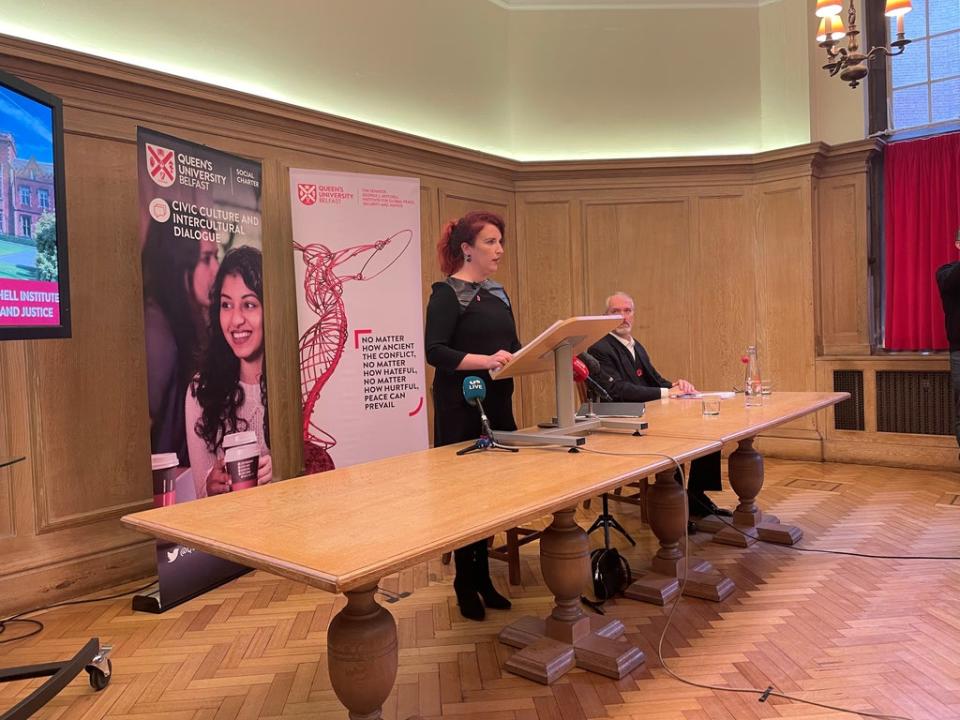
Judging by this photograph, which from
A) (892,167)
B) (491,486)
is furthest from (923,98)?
(491,486)

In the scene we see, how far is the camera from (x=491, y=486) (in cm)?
188

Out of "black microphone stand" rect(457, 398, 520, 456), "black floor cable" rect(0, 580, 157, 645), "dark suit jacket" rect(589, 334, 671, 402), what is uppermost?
"dark suit jacket" rect(589, 334, 671, 402)

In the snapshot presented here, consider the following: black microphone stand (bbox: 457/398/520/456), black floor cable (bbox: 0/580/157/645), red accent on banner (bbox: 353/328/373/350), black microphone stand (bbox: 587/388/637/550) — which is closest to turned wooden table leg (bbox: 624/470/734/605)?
black microphone stand (bbox: 587/388/637/550)

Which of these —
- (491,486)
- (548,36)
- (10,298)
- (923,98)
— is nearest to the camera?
(491,486)

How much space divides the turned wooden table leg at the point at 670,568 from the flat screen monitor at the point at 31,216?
2.45 m

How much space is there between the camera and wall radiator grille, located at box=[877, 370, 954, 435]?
207 inches

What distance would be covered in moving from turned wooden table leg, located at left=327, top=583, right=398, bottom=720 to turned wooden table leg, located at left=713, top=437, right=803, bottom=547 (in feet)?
8.51

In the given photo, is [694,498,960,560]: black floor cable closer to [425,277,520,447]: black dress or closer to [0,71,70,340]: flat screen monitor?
[425,277,520,447]: black dress

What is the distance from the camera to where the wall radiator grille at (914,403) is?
5250 millimetres

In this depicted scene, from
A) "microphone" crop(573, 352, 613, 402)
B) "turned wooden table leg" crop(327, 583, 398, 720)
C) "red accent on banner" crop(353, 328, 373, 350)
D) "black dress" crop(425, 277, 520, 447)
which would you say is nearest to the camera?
"turned wooden table leg" crop(327, 583, 398, 720)

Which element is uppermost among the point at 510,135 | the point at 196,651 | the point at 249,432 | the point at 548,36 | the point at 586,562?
the point at 548,36

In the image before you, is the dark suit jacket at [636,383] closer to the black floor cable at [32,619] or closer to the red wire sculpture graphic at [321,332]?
the red wire sculpture graphic at [321,332]

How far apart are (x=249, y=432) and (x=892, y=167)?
5.32 metres

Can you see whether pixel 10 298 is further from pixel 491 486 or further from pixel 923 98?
pixel 923 98
